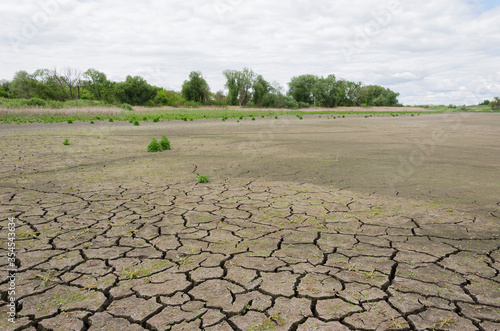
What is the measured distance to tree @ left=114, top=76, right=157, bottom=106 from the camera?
205 feet

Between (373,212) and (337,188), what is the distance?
1350 millimetres

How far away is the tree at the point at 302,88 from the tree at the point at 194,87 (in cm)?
2624

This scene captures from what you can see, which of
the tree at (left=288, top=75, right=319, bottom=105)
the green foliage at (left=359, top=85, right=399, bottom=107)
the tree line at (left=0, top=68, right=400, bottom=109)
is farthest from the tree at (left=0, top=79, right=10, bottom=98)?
the green foliage at (left=359, top=85, right=399, bottom=107)

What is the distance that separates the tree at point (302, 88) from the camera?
273 feet

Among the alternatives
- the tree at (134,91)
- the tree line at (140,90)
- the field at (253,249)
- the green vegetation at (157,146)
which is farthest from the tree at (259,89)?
the field at (253,249)

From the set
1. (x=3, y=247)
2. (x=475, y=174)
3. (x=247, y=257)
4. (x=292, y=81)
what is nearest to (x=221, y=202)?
(x=247, y=257)

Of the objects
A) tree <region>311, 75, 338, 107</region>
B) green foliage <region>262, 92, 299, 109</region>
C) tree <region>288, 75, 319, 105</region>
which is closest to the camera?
green foliage <region>262, 92, 299, 109</region>

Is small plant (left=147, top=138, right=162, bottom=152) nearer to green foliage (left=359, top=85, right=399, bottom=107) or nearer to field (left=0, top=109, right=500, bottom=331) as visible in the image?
field (left=0, top=109, right=500, bottom=331)

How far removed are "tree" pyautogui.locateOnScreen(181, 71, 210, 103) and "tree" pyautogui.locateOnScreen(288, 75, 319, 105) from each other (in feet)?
86.1

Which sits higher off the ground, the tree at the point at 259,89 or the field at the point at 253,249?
the tree at the point at 259,89

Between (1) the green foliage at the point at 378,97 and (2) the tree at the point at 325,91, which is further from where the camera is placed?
(1) the green foliage at the point at 378,97

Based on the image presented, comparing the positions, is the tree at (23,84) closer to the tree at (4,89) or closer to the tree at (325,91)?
the tree at (4,89)

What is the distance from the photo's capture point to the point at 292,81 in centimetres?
8431

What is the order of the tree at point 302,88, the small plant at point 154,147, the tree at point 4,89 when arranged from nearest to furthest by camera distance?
the small plant at point 154,147 → the tree at point 4,89 → the tree at point 302,88
